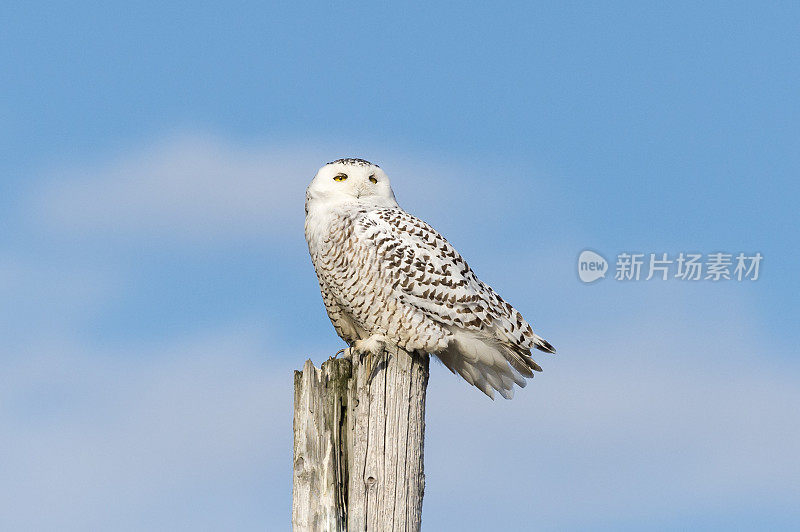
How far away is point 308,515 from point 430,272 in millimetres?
1827

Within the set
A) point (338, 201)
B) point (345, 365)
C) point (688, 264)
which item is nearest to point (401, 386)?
point (345, 365)

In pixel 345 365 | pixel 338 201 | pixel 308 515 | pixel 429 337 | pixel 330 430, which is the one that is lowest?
pixel 308 515

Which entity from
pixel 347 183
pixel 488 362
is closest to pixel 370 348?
pixel 488 362

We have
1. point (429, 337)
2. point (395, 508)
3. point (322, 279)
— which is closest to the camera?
point (395, 508)

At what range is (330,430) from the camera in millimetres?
5289

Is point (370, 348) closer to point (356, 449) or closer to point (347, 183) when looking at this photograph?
point (356, 449)

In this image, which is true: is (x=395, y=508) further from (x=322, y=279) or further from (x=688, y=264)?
(x=688, y=264)

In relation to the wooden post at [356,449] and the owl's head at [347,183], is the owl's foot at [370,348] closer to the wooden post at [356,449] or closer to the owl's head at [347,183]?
the wooden post at [356,449]

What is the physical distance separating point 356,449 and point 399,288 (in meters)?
1.26

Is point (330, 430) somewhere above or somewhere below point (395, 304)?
below

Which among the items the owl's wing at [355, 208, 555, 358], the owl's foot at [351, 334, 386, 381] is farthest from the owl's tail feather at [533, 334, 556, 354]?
the owl's foot at [351, 334, 386, 381]

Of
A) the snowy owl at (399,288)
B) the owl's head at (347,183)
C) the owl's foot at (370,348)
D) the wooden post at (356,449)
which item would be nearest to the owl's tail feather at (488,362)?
the snowy owl at (399,288)

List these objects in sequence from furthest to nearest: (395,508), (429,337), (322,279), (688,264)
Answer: (688,264) → (322,279) → (429,337) → (395,508)

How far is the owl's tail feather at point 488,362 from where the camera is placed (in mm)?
6340
